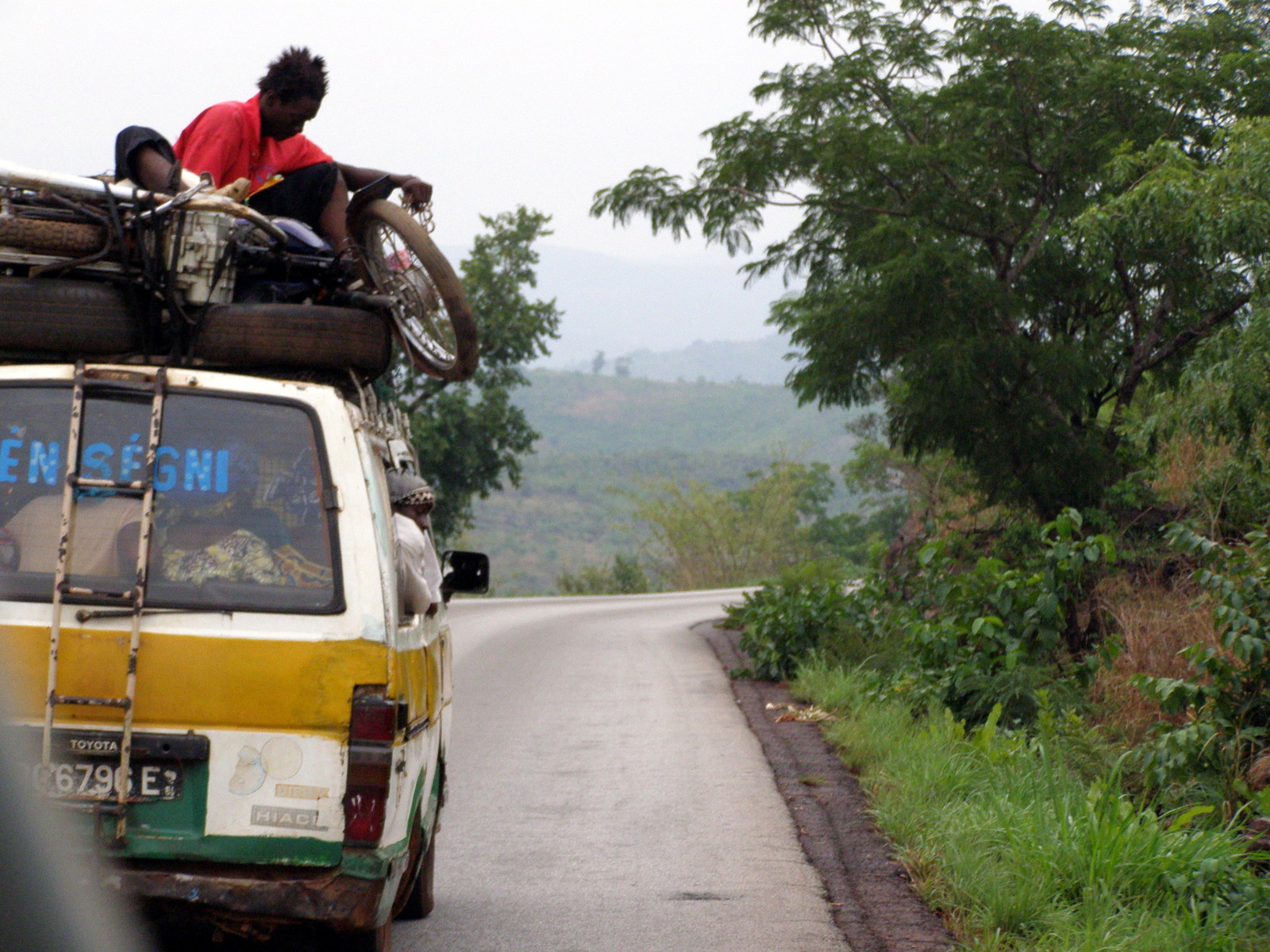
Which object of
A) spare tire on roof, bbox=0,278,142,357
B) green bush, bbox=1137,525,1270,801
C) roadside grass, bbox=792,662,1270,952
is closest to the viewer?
spare tire on roof, bbox=0,278,142,357

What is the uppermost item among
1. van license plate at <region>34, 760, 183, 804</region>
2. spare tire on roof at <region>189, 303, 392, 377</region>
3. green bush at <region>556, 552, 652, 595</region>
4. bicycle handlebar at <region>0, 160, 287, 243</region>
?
bicycle handlebar at <region>0, 160, 287, 243</region>

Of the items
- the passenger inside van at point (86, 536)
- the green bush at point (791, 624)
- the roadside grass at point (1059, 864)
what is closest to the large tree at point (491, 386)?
the green bush at point (791, 624)

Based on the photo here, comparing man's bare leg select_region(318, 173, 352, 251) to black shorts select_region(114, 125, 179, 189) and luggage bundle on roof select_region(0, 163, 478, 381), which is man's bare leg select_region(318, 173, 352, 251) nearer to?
black shorts select_region(114, 125, 179, 189)

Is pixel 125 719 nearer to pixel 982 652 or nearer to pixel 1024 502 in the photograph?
pixel 982 652

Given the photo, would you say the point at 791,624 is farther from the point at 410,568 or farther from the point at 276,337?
the point at 276,337

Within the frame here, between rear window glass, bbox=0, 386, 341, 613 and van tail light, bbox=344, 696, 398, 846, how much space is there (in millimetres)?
290

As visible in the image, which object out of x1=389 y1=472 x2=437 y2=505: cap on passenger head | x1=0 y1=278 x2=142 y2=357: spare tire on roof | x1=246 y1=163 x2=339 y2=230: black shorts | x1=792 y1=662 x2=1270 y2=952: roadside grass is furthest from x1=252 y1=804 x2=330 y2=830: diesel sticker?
x1=246 y1=163 x2=339 y2=230: black shorts

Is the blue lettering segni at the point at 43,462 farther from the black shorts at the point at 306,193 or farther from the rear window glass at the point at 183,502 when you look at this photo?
the black shorts at the point at 306,193

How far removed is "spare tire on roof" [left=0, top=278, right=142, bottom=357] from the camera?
12.4 ft

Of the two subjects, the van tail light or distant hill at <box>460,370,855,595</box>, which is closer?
the van tail light

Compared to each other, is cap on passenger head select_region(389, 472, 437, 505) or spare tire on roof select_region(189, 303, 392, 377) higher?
spare tire on roof select_region(189, 303, 392, 377)

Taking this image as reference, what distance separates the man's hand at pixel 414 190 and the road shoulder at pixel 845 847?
3373 millimetres

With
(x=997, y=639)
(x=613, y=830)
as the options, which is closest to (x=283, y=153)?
(x=613, y=830)

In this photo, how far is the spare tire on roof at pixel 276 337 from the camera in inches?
154
